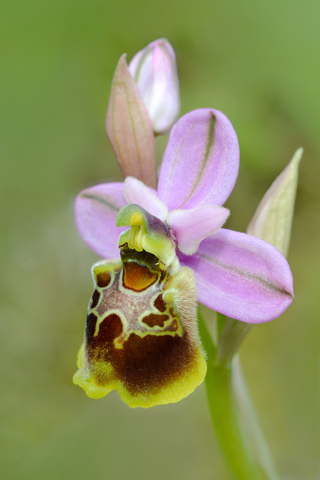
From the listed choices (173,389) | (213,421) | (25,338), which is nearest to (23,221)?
(25,338)

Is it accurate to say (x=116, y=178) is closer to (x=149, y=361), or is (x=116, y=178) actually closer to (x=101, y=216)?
(x=101, y=216)

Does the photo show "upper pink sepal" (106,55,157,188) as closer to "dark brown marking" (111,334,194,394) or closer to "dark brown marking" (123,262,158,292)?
"dark brown marking" (123,262,158,292)

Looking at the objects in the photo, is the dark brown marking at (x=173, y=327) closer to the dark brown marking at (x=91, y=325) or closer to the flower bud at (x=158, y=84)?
the dark brown marking at (x=91, y=325)

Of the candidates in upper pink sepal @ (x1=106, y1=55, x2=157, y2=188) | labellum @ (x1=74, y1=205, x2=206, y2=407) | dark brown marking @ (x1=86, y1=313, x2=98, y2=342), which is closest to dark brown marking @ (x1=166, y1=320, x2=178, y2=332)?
labellum @ (x1=74, y1=205, x2=206, y2=407)

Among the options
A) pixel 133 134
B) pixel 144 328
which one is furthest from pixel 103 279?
pixel 133 134

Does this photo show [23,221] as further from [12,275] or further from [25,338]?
[25,338]

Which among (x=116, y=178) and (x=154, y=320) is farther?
(x=116, y=178)

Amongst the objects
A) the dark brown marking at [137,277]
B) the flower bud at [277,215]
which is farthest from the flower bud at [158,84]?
the dark brown marking at [137,277]
